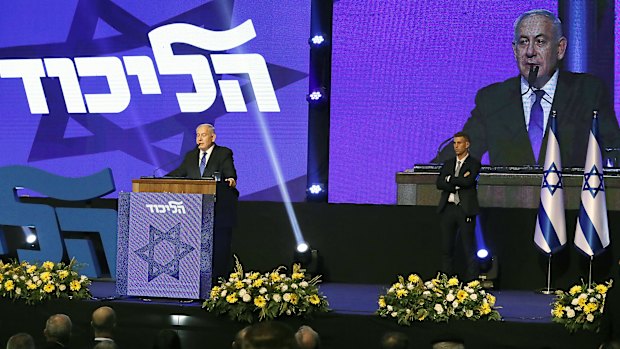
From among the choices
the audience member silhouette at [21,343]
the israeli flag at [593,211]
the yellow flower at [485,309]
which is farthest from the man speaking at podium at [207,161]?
the audience member silhouette at [21,343]

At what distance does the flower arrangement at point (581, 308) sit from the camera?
6.43 metres

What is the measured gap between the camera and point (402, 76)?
10484 millimetres

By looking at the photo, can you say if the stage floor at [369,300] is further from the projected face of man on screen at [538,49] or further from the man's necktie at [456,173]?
the projected face of man on screen at [538,49]

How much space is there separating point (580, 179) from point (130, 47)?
5.03 m

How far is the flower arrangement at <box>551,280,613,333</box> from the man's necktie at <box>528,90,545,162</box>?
3.72 metres

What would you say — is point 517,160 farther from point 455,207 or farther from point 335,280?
point 335,280

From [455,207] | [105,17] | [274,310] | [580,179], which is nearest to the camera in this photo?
[274,310]

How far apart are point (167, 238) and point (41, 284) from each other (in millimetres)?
1078

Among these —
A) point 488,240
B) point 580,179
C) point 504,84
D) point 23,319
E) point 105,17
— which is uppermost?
point 105,17

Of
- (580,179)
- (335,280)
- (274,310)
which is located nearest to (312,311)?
(274,310)

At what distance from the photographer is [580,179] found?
974cm

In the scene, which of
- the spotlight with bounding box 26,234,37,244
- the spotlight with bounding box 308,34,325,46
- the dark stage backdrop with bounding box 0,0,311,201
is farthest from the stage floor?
the spotlight with bounding box 308,34,325,46

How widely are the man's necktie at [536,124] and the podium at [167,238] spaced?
4198mm

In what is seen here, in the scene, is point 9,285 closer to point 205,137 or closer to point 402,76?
point 205,137
